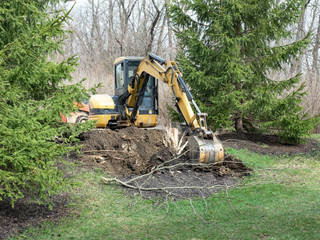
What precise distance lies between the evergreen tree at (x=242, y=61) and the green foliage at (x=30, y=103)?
24.5 feet

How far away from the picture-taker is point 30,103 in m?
A: 4.93

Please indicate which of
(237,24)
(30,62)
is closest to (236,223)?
(30,62)

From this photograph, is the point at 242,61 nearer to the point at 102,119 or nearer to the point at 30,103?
the point at 102,119

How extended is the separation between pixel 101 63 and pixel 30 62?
99.5 ft

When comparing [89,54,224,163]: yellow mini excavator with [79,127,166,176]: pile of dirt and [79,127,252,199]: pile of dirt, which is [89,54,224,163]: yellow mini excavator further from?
[79,127,166,176]: pile of dirt

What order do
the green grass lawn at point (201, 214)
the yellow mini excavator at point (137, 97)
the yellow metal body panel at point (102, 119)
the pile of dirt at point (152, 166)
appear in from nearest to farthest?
the green grass lawn at point (201, 214)
the pile of dirt at point (152, 166)
the yellow mini excavator at point (137, 97)
the yellow metal body panel at point (102, 119)

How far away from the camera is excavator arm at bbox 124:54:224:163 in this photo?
25.1 feet

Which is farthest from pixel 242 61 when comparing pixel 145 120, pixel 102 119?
pixel 102 119

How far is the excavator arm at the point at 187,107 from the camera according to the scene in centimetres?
766

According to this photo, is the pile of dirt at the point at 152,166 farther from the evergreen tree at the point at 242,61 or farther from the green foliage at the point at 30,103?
the evergreen tree at the point at 242,61

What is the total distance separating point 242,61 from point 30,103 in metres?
9.74

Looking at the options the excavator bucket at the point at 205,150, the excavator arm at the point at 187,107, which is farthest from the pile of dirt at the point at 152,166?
the excavator arm at the point at 187,107

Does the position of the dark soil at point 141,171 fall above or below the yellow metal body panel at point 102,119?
below

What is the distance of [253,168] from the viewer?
8.57 m
